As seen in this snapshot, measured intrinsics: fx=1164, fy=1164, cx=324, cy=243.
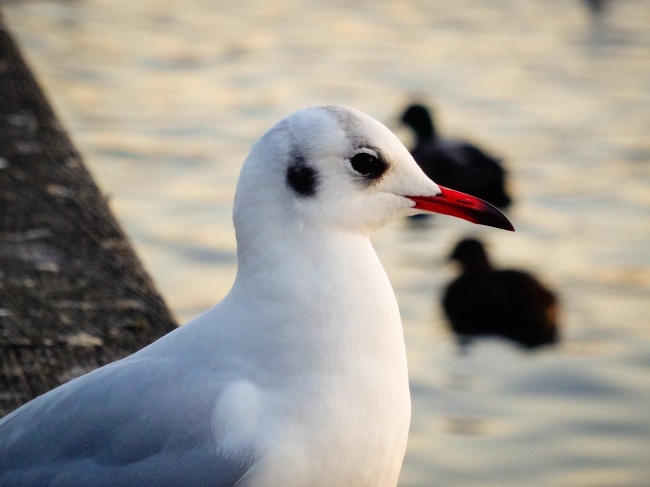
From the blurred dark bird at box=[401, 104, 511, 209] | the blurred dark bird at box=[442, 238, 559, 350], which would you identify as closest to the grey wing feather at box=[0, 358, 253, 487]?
the blurred dark bird at box=[442, 238, 559, 350]

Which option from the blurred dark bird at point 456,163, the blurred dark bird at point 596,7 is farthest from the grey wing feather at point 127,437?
the blurred dark bird at point 596,7

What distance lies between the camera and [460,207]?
2.82m

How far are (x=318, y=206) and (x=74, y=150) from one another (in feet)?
6.96

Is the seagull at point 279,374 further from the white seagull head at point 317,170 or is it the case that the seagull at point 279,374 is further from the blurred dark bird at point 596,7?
the blurred dark bird at point 596,7

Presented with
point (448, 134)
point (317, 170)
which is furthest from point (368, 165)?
point (448, 134)

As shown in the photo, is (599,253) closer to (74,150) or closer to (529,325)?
(529,325)

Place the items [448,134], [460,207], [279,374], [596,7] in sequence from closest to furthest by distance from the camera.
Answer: [279,374]
[460,207]
[448,134]
[596,7]

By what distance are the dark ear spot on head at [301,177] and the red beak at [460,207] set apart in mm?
275

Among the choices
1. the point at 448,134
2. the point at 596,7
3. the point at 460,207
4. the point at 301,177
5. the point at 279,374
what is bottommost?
the point at 448,134

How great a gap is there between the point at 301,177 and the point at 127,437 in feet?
2.26

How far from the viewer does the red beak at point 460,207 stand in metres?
2.77

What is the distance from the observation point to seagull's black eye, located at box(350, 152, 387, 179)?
2598mm

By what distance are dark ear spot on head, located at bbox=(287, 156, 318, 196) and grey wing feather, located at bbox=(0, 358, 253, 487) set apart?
1.47 ft

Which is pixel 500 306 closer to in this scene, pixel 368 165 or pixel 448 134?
pixel 448 134
